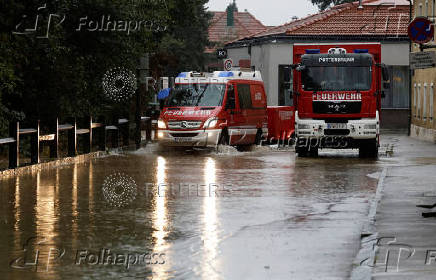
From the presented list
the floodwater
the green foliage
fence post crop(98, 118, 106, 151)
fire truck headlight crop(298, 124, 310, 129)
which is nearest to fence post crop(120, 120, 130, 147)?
the green foliage

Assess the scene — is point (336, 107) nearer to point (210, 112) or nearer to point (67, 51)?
point (210, 112)

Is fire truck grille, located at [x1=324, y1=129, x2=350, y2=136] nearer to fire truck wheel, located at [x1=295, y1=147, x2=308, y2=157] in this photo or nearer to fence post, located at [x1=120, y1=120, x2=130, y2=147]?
fire truck wheel, located at [x1=295, y1=147, x2=308, y2=157]

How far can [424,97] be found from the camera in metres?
47.8

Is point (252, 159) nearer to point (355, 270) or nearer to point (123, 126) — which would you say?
point (123, 126)

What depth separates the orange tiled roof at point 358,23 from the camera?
2367 inches

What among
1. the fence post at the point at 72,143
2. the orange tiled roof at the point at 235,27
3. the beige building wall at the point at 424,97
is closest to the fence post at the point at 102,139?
the fence post at the point at 72,143

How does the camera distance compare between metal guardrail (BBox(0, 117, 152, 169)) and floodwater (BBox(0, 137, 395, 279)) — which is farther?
metal guardrail (BBox(0, 117, 152, 169))

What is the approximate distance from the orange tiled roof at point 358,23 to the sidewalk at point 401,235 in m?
39.3

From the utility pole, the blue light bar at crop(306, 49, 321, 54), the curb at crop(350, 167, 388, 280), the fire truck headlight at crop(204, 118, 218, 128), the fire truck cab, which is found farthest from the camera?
the utility pole

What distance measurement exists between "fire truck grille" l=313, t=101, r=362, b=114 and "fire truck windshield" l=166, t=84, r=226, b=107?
349 cm

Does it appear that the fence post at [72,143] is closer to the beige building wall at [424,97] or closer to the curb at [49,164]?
the curb at [49,164]

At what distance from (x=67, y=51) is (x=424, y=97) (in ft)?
79.7

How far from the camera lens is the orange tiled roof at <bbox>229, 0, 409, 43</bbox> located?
6012cm

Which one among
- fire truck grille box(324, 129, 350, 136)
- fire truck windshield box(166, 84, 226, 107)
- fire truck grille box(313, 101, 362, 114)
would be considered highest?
fire truck windshield box(166, 84, 226, 107)
